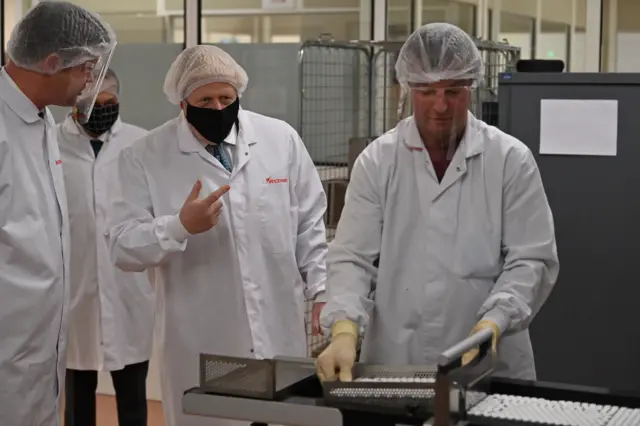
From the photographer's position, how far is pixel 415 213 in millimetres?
2096

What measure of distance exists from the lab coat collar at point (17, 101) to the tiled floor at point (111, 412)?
1.88m

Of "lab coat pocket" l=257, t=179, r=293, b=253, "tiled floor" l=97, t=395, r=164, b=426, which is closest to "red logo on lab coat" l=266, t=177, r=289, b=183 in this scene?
"lab coat pocket" l=257, t=179, r=293, b=253

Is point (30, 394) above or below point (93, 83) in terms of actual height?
below

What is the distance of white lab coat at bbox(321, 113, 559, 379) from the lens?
2031 mm

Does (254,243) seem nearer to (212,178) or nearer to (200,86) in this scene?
(212,178)

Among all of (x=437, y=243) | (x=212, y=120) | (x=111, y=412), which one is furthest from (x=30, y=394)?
(x=111, y=412)

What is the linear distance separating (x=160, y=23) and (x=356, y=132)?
1.03m

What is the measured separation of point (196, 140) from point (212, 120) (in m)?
0.07

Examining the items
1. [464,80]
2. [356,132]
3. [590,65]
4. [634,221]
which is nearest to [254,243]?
[464,80]

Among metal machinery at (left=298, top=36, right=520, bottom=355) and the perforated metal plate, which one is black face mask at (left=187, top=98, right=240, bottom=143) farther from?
metal machinery at (left=298, top=36, right=520, bottom=355)

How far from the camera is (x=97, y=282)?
3.30 metres

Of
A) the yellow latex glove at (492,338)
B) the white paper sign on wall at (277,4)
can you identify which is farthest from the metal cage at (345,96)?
the yellow latex glove at (492,338)

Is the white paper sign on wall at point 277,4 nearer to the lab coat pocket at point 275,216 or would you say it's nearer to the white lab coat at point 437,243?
the lab coat pocket at point 275,216

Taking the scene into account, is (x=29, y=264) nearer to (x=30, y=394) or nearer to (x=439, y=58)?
(x=30, y=394)
